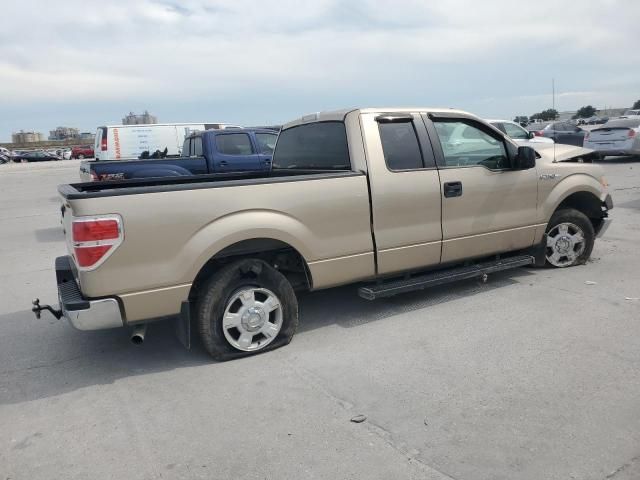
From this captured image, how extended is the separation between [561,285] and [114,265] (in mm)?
4379

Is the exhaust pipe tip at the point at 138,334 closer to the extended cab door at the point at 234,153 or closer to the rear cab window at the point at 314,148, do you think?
the rear cab window at the point at 314,148

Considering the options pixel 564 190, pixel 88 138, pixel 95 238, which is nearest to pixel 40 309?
pixel 95 238

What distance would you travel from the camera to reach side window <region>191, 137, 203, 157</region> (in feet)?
38.0

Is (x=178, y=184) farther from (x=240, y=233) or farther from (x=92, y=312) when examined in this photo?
(x=92, y=312)

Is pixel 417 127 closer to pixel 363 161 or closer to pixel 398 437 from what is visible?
pixel 363 161

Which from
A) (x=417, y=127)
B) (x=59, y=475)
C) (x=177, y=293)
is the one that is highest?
(x=417, y=127)

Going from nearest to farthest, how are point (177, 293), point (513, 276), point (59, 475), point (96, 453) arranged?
point (59, 475), point (96, 453), point (177, 293), point (513, 276)

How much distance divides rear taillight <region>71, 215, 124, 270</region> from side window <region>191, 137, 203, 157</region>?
8325mm

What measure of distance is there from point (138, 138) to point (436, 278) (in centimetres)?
1433

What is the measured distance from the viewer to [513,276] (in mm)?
5883

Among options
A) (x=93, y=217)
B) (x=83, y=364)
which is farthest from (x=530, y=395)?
(x=83, y=364)

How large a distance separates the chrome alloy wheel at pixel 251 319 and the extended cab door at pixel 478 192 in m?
1.79

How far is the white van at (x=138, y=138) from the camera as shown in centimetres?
1659

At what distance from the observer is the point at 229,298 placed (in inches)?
155
